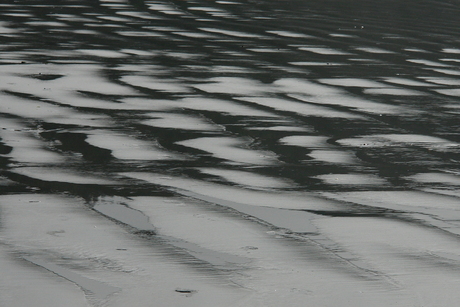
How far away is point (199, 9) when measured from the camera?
1088 centimetres

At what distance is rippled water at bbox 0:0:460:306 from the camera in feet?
8.09

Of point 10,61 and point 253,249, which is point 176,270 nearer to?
point 253,249

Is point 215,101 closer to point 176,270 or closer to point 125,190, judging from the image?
point 125,190

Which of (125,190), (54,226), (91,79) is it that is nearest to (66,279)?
(54,226)

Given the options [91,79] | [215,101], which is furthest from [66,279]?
[91,79]

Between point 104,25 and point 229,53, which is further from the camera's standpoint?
point 104,25

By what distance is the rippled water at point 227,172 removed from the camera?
8.09 feet

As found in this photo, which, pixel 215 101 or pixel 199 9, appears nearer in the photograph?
pixel 215 101

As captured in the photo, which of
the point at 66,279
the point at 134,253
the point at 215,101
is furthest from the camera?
the point at 215,101

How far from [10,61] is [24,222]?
12.1 ft

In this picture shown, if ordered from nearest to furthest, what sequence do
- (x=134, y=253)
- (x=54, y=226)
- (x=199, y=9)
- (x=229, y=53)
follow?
1. (x=134, y=253)
2. (x=54, y=226)
3. (x=229, y=53)
4. (x=199, y=9)

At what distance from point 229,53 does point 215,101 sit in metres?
2.11

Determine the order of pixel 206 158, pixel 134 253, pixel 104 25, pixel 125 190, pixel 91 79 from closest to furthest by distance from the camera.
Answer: pixel 134 253 → pixel 125 190 → pixel 206 158 → pixel 91 79 → pixel 104 25

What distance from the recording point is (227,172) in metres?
3.66
